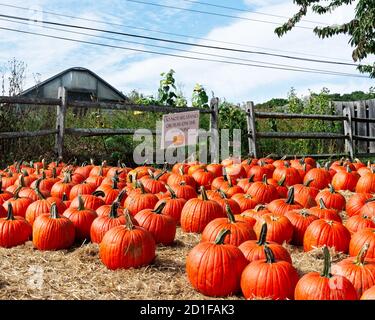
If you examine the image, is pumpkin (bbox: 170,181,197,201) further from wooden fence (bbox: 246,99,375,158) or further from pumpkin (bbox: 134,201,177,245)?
wooden fence (bbox: 246,99,375,158)

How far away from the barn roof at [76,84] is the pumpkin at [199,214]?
1799 cm

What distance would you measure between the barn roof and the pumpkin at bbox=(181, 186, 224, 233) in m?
18.0

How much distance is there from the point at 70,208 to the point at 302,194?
230 cm

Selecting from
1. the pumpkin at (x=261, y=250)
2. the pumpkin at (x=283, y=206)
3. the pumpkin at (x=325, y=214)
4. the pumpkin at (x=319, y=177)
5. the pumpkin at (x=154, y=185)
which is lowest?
the pumpkin at (x=261, y=250)

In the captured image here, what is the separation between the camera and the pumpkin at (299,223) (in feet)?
12.2

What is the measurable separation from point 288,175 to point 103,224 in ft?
10.2

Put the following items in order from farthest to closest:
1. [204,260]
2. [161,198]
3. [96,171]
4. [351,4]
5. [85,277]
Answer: [351,4] < [96,171] < [161,198] < [85,277] < [204,260]

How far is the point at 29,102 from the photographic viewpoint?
8.02 metres

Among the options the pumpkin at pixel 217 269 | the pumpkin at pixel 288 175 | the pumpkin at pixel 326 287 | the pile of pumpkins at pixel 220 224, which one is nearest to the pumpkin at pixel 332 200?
the pile of pumpkins at pixel 220 224

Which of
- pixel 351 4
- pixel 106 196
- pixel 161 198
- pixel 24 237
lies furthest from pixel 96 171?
pixel 351 4

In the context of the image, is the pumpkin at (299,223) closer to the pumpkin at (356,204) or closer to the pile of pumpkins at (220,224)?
the pile of pumpkins at (220,224)

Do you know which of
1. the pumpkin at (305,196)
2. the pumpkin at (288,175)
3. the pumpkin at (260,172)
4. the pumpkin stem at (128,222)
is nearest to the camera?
the pumpkin stem at (128,222)

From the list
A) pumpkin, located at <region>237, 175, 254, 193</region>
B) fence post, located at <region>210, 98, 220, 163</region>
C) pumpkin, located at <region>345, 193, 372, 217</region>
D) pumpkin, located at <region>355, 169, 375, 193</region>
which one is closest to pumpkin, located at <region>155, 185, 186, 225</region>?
pumpkin, located at <region>237, 175, 254, 193</region>
